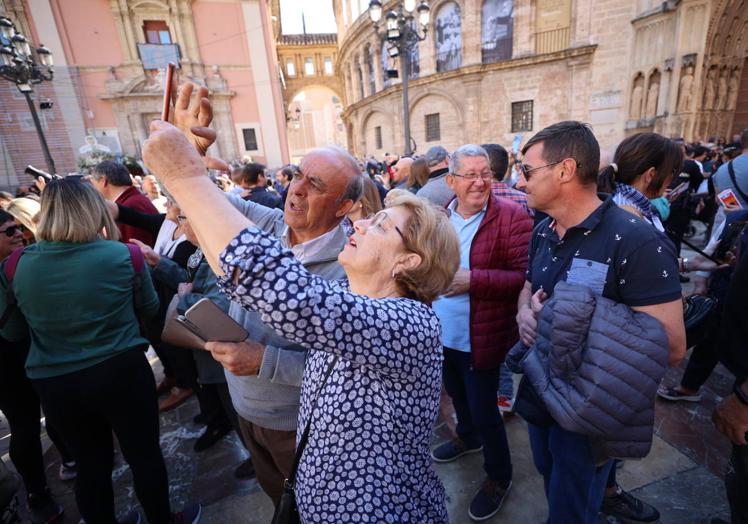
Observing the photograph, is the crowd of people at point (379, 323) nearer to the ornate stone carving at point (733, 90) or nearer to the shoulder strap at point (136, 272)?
the shoulder strap at point (136, 272)

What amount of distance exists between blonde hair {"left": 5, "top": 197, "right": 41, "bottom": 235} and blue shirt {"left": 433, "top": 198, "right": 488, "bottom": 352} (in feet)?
10.6

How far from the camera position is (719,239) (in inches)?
114

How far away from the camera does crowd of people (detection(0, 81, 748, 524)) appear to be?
0.97 meters

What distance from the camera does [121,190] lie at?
3.59 metres

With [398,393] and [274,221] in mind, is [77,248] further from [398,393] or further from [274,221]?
[398,393]

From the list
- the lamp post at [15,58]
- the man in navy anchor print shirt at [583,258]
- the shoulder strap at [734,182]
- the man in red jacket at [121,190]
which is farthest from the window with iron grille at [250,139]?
the man in navy anchor print shirt at [583,258]

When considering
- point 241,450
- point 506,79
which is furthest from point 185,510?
point 506,79

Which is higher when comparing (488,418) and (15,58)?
(15,58)

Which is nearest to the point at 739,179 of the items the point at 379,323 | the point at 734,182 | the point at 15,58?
the point at 734,182

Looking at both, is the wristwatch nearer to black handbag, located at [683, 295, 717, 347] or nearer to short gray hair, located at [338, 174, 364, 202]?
black handbag, located at [683, 295, 717, 347]

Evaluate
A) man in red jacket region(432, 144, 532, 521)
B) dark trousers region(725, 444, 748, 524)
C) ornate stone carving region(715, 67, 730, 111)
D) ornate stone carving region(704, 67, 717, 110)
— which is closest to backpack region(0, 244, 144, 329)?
man in red jacket region(432, 144, 532, 521)

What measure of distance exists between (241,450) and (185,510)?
611 mm

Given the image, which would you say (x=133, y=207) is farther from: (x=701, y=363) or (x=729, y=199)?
(x=701, y=363)

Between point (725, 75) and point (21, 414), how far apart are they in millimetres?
20273
